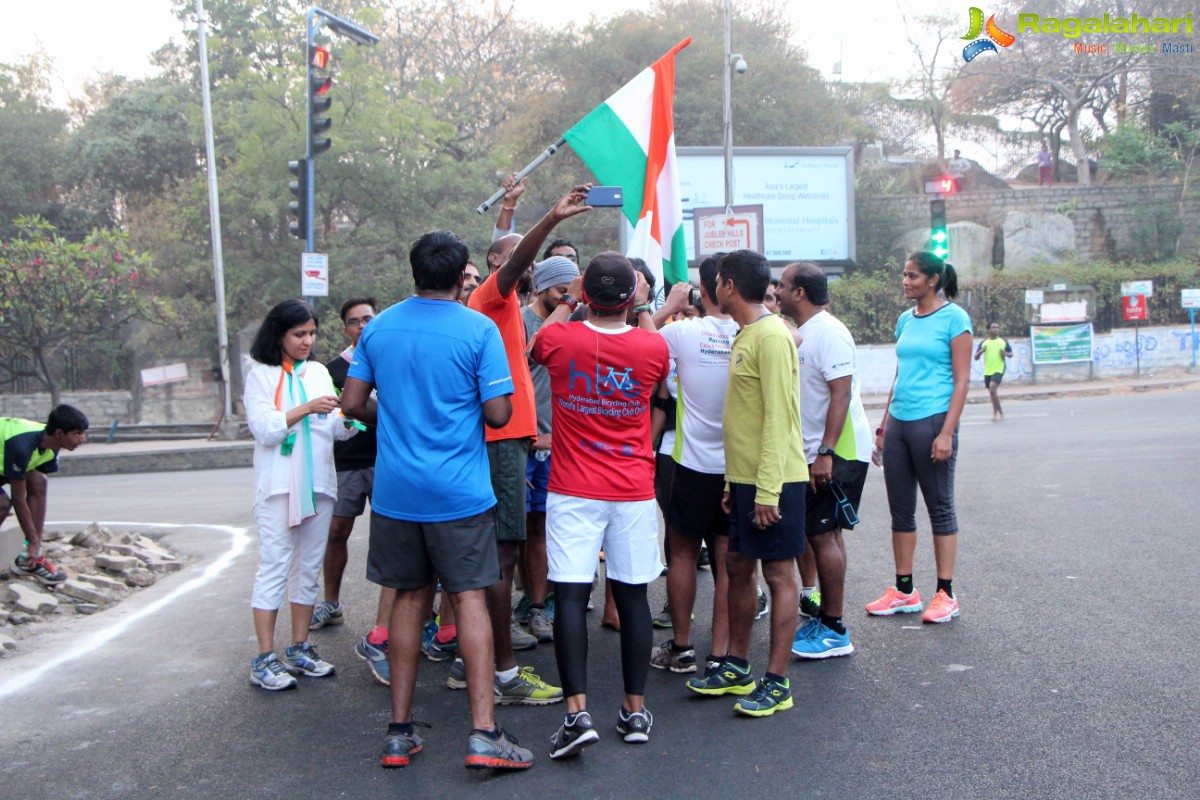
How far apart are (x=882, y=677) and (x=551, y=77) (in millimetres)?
33753

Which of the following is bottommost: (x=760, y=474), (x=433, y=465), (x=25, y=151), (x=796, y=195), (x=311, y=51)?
(x=760, y=474)

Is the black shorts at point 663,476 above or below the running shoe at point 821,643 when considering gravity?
above

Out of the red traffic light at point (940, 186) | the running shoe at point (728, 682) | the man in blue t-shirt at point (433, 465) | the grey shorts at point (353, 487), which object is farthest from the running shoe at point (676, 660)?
the red traffic light at point (940, 186)

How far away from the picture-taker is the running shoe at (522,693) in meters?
4.71

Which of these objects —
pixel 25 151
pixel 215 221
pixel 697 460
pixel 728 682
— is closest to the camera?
pixel 728 682

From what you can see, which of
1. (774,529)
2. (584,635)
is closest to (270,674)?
(584,635)

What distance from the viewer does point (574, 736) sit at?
398 centimetres

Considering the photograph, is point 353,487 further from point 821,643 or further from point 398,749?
point 821,643

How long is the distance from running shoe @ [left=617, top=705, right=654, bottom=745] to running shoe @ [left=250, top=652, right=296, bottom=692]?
168 cm

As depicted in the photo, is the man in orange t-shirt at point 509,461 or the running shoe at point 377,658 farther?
the running shoe at point 377,658

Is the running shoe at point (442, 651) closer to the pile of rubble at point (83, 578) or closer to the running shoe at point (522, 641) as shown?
the running shoe at point (522, 641)

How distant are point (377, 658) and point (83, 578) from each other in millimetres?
3676

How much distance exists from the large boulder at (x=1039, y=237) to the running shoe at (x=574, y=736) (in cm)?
3804

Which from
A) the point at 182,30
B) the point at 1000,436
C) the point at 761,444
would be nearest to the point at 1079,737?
the point at 761,444
